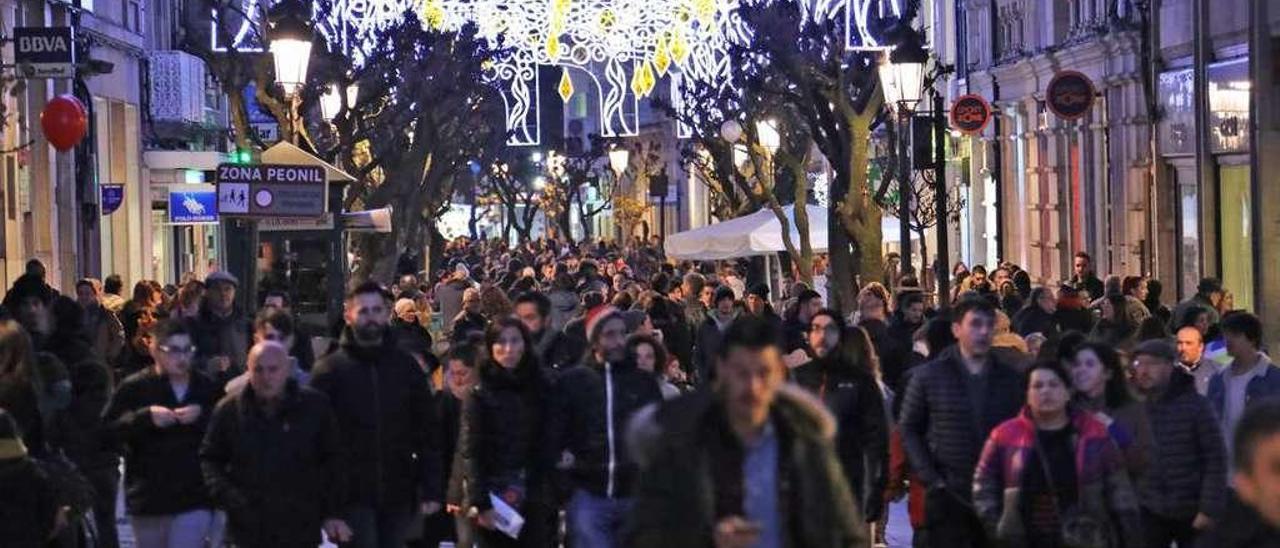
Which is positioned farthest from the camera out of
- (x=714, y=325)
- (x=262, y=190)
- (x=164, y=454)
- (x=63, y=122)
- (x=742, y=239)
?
(x=742, y=239)

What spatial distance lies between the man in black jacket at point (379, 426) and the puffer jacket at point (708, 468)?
4139 millimetres

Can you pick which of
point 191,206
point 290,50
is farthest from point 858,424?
point 191,206

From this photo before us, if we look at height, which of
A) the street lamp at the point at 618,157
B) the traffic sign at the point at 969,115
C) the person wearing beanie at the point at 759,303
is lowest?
the person wearing beanie at the point at 759,303

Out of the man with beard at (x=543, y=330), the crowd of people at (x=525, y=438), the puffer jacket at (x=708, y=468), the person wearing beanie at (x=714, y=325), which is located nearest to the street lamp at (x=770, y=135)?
the person wearing beanie at (x=714, y=325)

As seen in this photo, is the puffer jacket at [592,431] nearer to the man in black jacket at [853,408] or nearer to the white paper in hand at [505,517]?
the white paper in hand at [505,517]

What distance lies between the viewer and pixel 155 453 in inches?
464

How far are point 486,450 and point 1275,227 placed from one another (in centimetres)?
1667

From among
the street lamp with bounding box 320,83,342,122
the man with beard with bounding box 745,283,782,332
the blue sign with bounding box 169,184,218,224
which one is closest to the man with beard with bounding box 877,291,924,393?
the man with beard with bounding box 745,283,782,332

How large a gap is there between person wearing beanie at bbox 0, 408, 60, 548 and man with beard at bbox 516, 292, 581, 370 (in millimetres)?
4874

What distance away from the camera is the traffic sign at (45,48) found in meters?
26.9

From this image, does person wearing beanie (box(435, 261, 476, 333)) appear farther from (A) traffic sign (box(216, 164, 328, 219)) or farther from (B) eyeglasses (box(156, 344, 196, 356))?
(B) eyeglasses (box(156, 344, 196, 356))

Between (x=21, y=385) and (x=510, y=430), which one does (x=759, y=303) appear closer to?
(x=510, y=430)

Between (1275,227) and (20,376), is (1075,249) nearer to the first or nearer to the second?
(1275,227)

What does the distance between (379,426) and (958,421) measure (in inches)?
97.3
